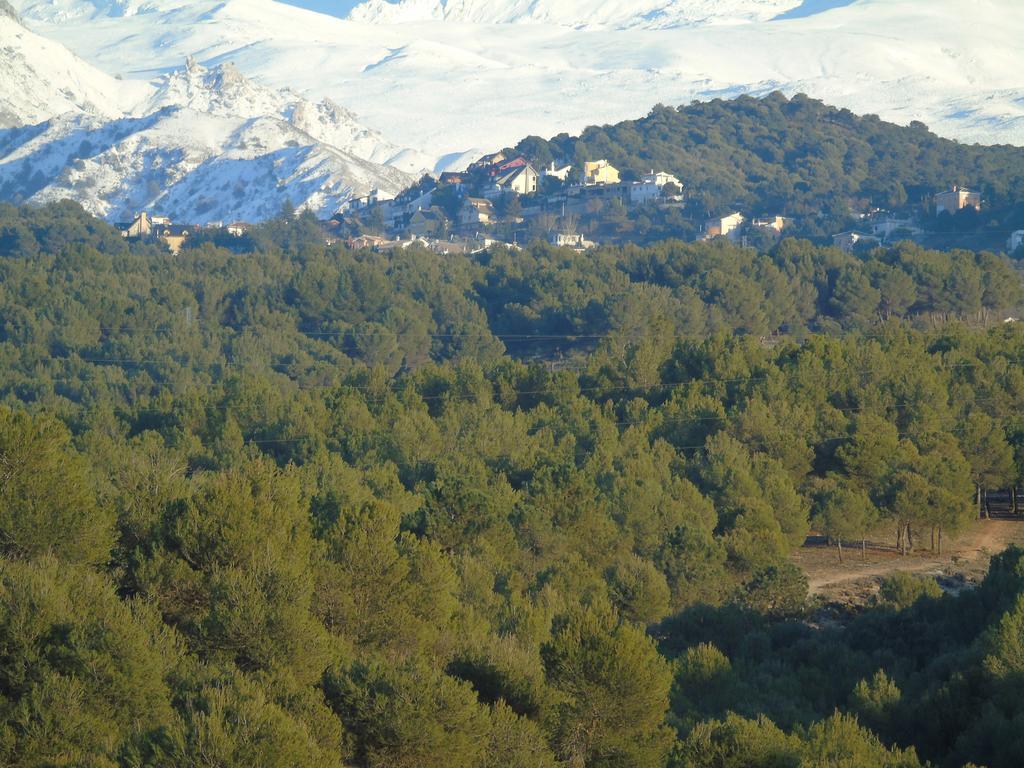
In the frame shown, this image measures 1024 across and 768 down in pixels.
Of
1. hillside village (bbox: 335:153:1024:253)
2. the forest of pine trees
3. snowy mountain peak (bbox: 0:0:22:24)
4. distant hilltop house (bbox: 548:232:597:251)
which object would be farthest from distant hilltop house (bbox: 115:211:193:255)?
snowy mountain peak (bbox: 0:0:22:24)

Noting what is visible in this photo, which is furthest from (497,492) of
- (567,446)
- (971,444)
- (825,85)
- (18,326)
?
(825,85)

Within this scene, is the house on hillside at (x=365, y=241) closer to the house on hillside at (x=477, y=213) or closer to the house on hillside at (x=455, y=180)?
the house on hillside at (x=477, y=213)

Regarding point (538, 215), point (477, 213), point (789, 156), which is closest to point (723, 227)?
point (538, 215)

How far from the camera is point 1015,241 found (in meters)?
70.6

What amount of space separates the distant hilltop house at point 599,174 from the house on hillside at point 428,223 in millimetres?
9483

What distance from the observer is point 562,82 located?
188 m

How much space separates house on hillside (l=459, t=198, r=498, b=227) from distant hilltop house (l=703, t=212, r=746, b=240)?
1398 centimetres

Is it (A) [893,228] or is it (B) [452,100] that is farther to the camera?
(B) [452,100]

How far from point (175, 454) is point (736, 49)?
6701 inches

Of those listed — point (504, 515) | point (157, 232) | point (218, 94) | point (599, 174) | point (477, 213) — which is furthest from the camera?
point (218, 94)

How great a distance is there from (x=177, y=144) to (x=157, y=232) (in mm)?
72741

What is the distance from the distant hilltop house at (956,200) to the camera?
263 ft

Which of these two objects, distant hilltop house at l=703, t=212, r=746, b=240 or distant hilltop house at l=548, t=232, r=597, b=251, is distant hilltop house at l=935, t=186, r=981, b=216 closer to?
distant hilltop house at l=703, t=212, r=746, b=240

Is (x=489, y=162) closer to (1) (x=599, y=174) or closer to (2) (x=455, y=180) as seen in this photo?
(2) (x=455, y=180)
